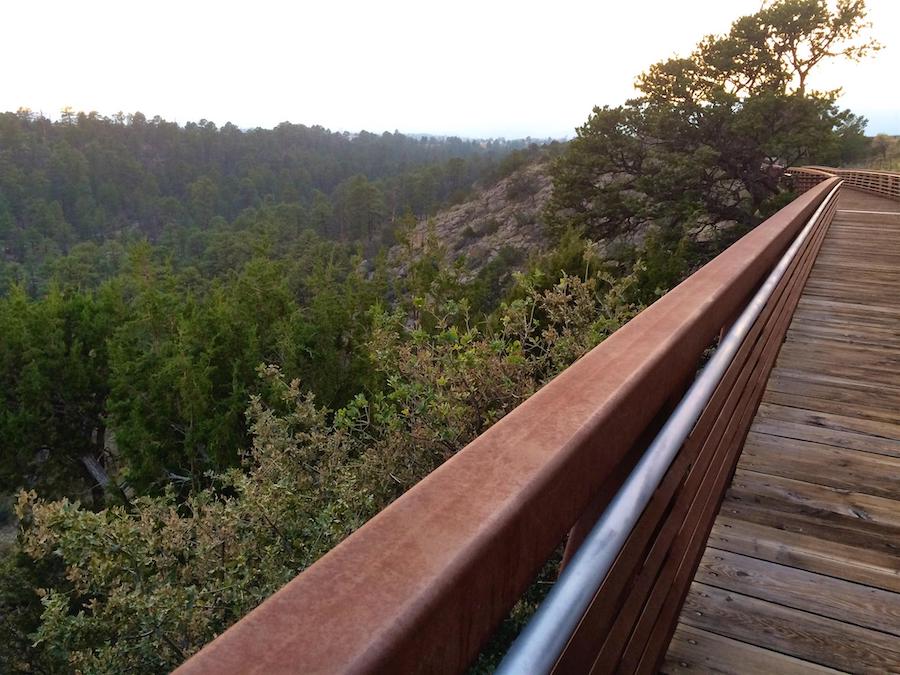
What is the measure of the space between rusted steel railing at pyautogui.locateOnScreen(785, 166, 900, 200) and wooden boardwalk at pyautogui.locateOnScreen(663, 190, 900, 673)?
13.8 m

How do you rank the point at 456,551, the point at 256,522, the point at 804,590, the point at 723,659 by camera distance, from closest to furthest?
the point at 456,551 < the point at 723,659 < the point at 804,590 < the point at 256,522

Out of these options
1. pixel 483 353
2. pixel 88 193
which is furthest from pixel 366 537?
pixel 88 193

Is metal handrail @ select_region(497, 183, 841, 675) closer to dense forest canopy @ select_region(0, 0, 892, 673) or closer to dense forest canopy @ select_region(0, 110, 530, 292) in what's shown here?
dense forest canopy @ select_region(0, 0, 892, 673)

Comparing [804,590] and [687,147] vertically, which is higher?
[687,147]

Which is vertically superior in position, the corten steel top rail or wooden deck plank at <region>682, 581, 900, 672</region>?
the corten steel top rail

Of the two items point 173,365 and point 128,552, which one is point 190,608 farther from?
point 173,365

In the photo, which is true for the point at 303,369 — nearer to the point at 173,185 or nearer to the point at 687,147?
the point at 687,147

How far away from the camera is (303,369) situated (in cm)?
1936

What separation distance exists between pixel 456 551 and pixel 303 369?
19.4 meters

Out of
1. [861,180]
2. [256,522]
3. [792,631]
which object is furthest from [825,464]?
[861,180]

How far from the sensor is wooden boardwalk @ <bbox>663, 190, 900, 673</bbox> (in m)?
1.50

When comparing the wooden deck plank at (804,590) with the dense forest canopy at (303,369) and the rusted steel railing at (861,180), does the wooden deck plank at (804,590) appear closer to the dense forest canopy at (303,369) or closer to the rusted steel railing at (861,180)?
the dense forest canopy at (303,369)

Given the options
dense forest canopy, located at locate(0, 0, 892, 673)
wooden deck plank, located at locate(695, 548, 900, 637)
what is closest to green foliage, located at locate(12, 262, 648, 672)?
dense forest canopy, located at locate(0, 0, 892, 673)

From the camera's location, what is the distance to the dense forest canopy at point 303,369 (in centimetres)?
534
